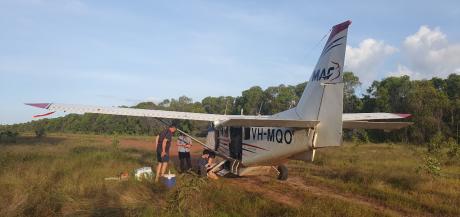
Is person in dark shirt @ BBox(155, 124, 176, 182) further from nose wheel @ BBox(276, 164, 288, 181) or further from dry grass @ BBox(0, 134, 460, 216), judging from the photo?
nose wheel @ BBox(276, 164, 288, 181)

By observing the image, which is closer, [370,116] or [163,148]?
[163,148]

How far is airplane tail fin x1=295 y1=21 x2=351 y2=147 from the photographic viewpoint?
8070 mm

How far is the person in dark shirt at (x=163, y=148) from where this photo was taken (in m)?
10.6

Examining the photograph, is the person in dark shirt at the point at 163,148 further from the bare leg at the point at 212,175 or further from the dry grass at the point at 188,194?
the bare leg at the point at 212,175

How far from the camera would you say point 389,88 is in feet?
163

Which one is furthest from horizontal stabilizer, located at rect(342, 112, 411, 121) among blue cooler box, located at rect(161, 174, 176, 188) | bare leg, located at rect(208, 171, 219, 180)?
blue cooler box, located at rect(161, 174, 176, 188)

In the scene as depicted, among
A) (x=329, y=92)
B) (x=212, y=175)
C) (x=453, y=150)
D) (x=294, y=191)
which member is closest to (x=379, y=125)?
(x=329, y=92)

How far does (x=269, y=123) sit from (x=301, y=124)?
40.2 inches

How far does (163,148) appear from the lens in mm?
11031

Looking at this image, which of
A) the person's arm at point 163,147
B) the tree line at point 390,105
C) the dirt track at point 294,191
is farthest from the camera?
the tree line at point 390,105

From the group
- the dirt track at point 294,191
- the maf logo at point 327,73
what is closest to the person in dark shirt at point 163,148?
the dirt track at point 294,191

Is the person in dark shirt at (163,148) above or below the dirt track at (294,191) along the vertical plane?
above

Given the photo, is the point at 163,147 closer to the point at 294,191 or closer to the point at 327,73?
the point at 294,191

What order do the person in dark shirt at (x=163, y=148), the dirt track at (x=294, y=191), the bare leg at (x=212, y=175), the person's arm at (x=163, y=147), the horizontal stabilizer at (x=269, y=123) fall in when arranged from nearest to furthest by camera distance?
1. the horizontal stabilizer at (x=269, y=123)
2. the dirt track at (x=294, y=191)
3. the person in dark shirt at (x=163, y=148)
4. the person's arm at (x=163, y=147)
5. the bare leg at (x=212, y=175)
